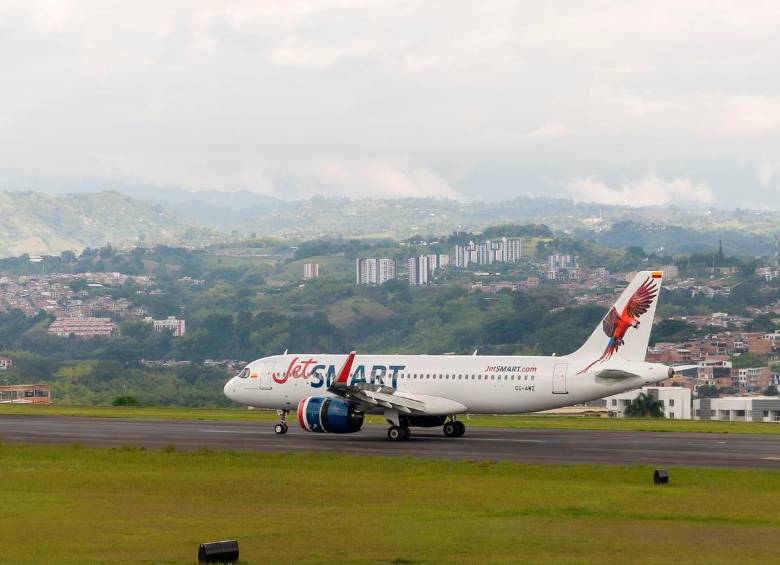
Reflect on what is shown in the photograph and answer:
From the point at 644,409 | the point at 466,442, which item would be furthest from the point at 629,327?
the point at 644,409

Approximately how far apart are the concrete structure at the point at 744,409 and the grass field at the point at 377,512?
10262 centimetres

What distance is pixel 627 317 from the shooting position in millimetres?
62125

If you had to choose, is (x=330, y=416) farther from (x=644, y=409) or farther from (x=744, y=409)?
(x=744, y=409)

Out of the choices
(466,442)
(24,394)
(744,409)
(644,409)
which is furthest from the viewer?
(24,394)

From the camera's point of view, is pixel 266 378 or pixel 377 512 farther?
pixel 266 378

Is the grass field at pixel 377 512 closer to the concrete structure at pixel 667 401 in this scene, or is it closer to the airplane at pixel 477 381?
the airplane at pixel 477 381

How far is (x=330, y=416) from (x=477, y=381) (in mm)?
7727

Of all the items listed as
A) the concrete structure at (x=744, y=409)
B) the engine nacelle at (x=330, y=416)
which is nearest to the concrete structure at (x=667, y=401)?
the concrete structure at (x=744, y=409)

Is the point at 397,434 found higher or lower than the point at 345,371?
lower

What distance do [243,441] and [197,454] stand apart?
1029 cm

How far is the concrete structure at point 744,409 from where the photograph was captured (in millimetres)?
142875

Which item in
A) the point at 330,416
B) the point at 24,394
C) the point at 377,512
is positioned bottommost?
the point at 377,512

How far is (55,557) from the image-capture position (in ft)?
86.4

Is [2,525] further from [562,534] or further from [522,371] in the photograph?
[522,371]
